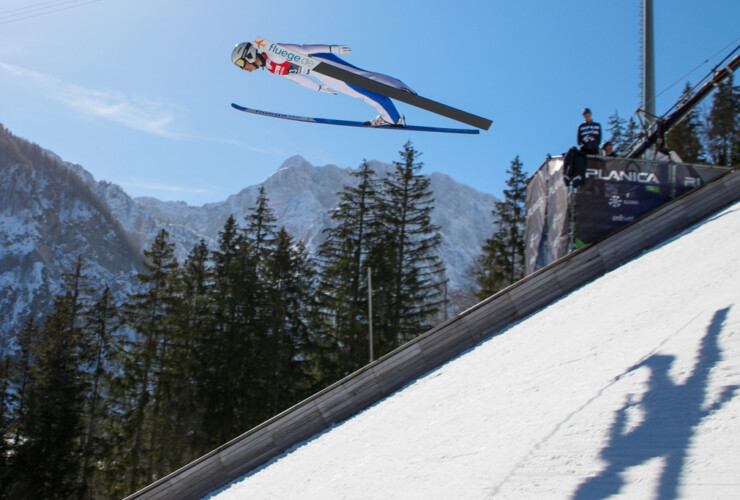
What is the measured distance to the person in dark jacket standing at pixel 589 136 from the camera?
1032 cm

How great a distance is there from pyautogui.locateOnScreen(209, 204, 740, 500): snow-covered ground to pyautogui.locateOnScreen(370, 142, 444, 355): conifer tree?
1492cm

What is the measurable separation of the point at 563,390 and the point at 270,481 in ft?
11.8

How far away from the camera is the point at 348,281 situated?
950 inches

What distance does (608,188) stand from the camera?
10148mm

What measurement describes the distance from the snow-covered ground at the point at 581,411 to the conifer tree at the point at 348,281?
14.8 meters

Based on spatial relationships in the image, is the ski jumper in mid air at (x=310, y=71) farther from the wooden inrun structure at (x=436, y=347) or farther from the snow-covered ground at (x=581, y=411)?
the snow-covered ground at (x=581, y=411)

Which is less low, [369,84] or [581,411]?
[369,84]

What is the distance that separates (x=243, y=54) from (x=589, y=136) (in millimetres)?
6081

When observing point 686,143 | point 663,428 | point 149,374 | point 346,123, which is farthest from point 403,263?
point 663,428

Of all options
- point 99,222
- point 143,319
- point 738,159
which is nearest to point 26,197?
point 99,222

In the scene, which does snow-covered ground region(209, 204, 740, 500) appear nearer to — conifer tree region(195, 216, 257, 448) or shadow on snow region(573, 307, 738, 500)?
shadow on snow region(573, 307, 738, 500)

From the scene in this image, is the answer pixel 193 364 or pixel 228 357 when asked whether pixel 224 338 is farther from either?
pixel 193 364

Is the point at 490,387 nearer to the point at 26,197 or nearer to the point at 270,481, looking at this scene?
the point at 270,481

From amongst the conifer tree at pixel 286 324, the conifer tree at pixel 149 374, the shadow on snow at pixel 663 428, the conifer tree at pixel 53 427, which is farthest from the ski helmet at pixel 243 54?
the conifer tree at pixel 53 427
